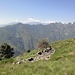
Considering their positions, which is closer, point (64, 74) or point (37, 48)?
point (64, 74)

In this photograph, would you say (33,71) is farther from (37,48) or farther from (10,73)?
(37,48)

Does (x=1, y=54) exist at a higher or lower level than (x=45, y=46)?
lower

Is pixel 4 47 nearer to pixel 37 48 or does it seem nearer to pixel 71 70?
pixel 37 48

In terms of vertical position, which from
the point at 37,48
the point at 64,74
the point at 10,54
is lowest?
the point at 10,54

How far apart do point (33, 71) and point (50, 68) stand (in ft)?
11.9

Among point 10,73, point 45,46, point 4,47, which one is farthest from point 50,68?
point 4,47

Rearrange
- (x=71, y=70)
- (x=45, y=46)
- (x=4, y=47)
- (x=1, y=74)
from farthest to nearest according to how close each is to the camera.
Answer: (x=4, y=47)
(x=45, y=46)
(x=71, y=70)
(x=1, y=74)

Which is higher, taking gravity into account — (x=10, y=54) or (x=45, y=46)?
(x=45, y=46)

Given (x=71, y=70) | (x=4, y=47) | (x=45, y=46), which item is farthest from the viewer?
(x=4, y=47)

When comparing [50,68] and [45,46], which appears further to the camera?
[45,46]

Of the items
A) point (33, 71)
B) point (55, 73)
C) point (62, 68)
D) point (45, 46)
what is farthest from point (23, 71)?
point (45, 46)

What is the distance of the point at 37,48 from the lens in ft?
310

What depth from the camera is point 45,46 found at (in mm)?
90750

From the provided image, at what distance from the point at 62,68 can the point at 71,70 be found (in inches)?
62.2
